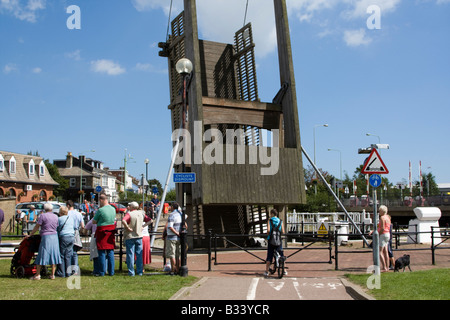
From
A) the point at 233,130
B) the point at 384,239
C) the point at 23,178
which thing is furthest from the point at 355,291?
the point at 23,178

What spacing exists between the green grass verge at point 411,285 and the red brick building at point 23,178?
51956 mm

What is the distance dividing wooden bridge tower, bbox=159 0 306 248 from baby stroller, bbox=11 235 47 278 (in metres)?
7.62

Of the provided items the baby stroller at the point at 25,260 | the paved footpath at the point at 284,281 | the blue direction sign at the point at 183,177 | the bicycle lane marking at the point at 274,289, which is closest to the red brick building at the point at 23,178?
the paved footpath at the point at 284,281

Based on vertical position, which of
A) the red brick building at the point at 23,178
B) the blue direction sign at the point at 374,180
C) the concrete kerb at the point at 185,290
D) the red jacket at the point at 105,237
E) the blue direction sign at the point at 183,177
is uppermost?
the red brick building at the point at 23,178

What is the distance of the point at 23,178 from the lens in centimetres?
6072

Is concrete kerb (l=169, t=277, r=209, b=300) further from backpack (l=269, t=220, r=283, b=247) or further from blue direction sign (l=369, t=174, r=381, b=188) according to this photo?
blue direction sign (l=369, t=174, r=381, b=188)

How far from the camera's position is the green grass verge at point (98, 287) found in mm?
8852

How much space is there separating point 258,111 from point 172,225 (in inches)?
416

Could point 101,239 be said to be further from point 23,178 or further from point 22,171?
point 22,171

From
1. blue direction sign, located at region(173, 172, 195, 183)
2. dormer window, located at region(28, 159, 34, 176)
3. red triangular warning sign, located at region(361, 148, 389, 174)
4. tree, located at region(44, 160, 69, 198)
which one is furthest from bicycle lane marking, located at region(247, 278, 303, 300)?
tree, located at region(44, 160, 69, 198)

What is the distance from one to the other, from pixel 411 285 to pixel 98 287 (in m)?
6.52

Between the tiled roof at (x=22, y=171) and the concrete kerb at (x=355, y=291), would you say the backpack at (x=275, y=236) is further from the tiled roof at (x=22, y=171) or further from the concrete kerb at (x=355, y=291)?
the tiled roof at (x=22, y=171)

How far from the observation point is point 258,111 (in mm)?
21750
